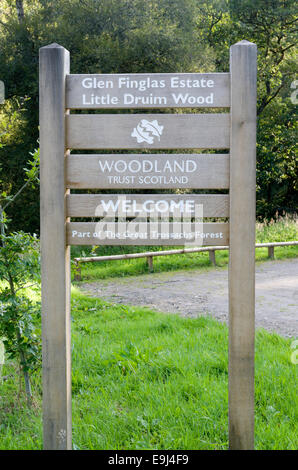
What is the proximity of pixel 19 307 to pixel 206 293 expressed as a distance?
5.27m

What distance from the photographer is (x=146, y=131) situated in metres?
2.96

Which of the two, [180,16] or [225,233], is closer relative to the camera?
[225,233]

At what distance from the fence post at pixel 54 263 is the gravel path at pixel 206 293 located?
3.63 metres

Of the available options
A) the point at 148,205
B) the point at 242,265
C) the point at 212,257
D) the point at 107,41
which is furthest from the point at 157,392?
the point at 107,41

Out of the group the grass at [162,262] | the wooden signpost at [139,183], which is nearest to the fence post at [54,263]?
the wooden signpost at [139,183]

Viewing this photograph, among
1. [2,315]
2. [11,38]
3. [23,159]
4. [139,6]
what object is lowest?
[2,315]

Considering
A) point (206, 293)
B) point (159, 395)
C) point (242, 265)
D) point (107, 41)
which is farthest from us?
point (107, 41)

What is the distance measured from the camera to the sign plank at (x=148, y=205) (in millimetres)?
2957

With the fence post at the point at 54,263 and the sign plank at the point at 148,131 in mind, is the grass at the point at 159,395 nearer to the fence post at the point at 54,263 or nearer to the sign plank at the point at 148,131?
the fence post at the point at 54,263

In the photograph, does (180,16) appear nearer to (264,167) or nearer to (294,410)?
(264,167)

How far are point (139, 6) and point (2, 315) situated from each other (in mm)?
15259

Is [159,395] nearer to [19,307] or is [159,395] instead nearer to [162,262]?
[19,307]
